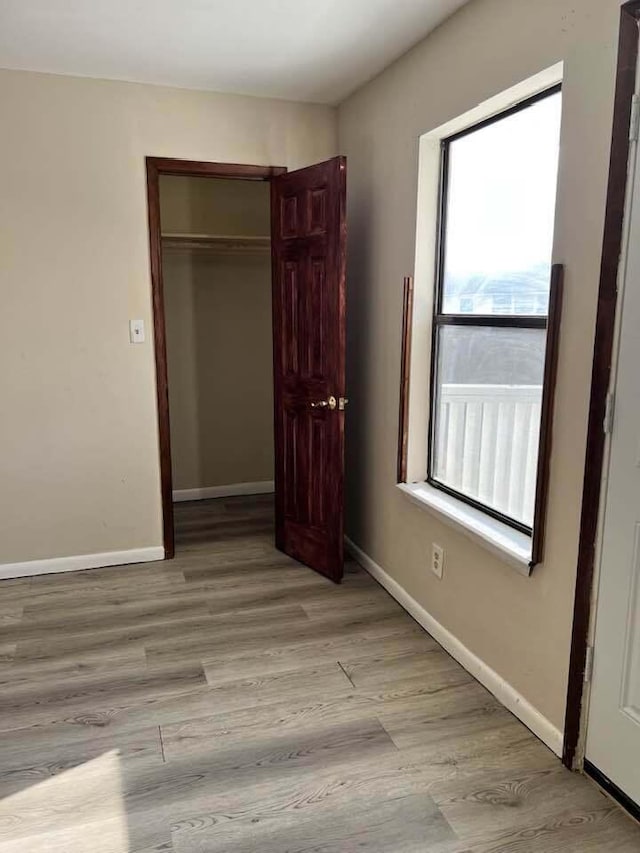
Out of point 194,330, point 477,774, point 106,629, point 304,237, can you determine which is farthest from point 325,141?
point 477,774

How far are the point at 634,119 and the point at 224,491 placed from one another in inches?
147

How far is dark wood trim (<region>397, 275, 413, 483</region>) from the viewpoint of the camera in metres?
2.78

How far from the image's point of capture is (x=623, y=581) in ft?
5.68

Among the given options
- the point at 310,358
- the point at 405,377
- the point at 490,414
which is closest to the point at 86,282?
the point at 310,358

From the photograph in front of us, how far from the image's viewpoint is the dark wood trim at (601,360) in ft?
5.26

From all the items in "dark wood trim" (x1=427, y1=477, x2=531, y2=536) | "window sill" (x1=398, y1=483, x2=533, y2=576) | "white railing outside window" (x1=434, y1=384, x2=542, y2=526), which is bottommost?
"window sill" (x1=398, y1=483, x2=533, y2=576)

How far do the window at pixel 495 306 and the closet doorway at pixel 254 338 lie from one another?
553mm

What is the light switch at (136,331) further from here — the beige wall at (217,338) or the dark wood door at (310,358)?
the beige wall at (217,338)

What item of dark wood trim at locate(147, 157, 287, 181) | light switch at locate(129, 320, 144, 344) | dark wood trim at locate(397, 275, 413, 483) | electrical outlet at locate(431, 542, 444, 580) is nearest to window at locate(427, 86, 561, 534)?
dark wood trim at locate(397, 275, 413, 483)

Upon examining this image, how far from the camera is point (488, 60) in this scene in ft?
7.16

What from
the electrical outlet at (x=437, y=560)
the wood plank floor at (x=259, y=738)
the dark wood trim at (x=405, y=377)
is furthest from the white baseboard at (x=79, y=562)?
the electrical outlet at (x=437, y=560)

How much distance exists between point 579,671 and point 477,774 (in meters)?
0.44

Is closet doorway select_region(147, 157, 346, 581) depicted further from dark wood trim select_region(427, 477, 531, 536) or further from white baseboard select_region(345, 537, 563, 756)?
dark wood trim select_region(427, 477, 531, 536)

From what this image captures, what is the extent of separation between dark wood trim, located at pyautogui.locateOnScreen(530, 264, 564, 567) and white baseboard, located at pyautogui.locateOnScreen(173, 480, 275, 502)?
3036mm
